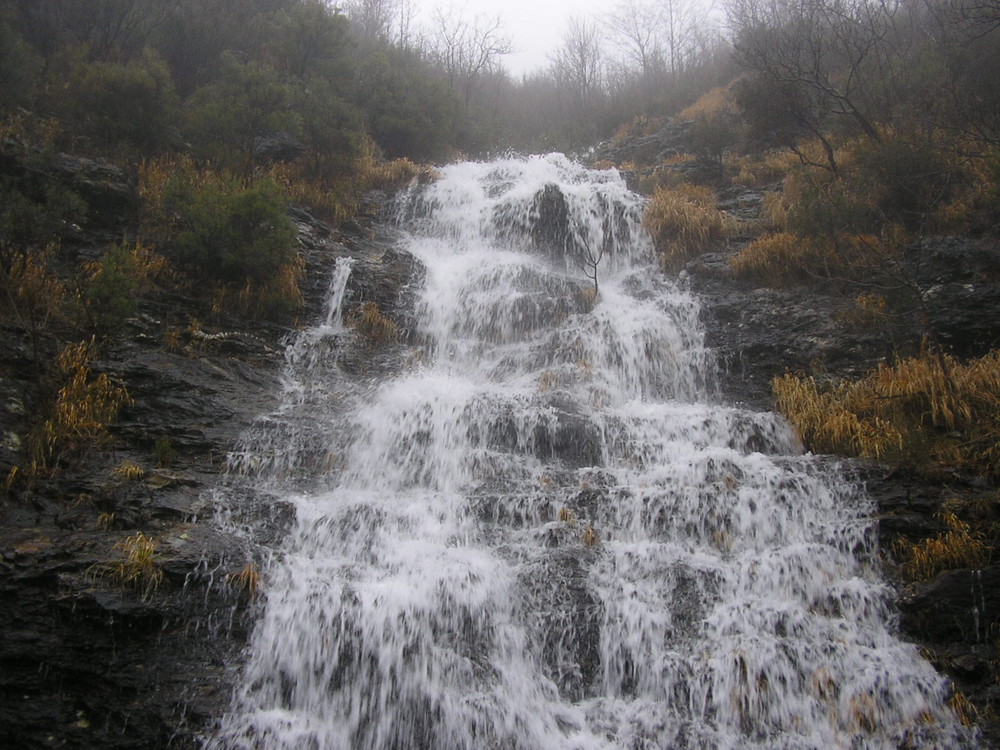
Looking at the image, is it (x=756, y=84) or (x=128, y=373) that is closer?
(x=128, y=373)

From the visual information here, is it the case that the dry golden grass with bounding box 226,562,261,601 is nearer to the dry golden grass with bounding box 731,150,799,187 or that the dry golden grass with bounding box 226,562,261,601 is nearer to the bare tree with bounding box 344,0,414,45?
the dry golden grass with bounding box 731,150,799,187

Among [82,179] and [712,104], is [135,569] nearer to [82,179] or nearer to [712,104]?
[82,179]

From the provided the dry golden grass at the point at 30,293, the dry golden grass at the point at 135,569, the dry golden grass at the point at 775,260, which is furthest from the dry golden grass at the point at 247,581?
the dry golden grass at the point at 775,260

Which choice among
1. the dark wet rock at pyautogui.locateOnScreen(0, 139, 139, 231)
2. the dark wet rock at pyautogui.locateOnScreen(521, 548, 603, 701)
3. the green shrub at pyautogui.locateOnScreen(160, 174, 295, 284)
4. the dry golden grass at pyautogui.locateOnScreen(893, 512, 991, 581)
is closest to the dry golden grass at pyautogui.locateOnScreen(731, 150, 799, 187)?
the dry golden grass at pyautogui.locateOnScreen(893, 512, 991, 581)

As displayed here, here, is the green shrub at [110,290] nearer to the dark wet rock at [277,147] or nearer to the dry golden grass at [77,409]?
the dry golden grass at [77,409]

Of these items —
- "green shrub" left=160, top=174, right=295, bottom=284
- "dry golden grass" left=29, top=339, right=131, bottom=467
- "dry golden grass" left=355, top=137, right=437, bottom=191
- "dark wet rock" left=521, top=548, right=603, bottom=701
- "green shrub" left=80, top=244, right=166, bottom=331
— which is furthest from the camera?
"dry golden grass" left=355, top=137, right=437, bottom=191

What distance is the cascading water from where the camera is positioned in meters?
5.00

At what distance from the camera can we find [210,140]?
41.8 ft

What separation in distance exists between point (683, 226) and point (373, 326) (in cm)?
676

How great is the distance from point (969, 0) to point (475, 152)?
1357cm

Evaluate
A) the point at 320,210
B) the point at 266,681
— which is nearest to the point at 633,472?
the point at 266,681

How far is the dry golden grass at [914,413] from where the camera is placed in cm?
658

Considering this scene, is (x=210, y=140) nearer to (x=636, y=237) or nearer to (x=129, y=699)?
(x=636, y=237)

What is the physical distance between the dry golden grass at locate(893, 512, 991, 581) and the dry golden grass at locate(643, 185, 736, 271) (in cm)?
725
